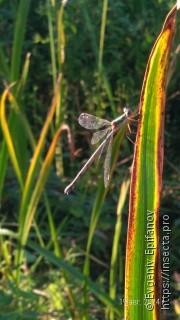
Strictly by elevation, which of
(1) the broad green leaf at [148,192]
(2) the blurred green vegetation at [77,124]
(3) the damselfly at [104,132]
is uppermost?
(2) the blurred green vegetation at [77,124]

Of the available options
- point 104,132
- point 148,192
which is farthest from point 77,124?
point 148,192

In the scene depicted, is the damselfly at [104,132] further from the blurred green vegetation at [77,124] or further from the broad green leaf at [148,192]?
the blurred green vegetation at [77,124]

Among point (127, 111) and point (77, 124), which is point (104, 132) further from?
point (77, 124)

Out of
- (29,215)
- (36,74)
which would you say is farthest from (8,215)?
(29,215)

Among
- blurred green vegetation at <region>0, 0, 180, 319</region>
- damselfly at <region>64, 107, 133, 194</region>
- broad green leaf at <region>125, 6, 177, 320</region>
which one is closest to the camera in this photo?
broad green leaf at <region>125, 6, 177, 320</region>

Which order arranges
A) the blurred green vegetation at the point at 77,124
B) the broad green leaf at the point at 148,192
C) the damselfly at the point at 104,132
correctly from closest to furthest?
the broad green leaf at the point at 148,192 < the damselfly at the point at 104,132 < the blurred green vegetation at the point at 77,124

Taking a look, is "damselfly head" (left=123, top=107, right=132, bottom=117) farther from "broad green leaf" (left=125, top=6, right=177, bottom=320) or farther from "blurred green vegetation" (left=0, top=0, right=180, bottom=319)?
"blurred green vegetation" (left=0, top=0, right=180, bottom=319)

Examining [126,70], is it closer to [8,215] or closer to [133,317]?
[8,215]

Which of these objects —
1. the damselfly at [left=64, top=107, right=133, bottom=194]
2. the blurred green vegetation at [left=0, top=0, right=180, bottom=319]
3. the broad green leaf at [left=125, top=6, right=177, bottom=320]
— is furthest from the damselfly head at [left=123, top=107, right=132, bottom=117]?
the blurred green vegetation at [left=0, top=0, right=180, bottom=319]

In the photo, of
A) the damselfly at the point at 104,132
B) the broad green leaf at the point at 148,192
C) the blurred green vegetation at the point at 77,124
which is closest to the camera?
the broad green leaf at the point at 148,192

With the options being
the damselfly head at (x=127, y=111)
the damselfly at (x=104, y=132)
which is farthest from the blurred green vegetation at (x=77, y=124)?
the damselfly head at (x=127, y=111)

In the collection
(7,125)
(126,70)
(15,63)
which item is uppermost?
(126,70)
